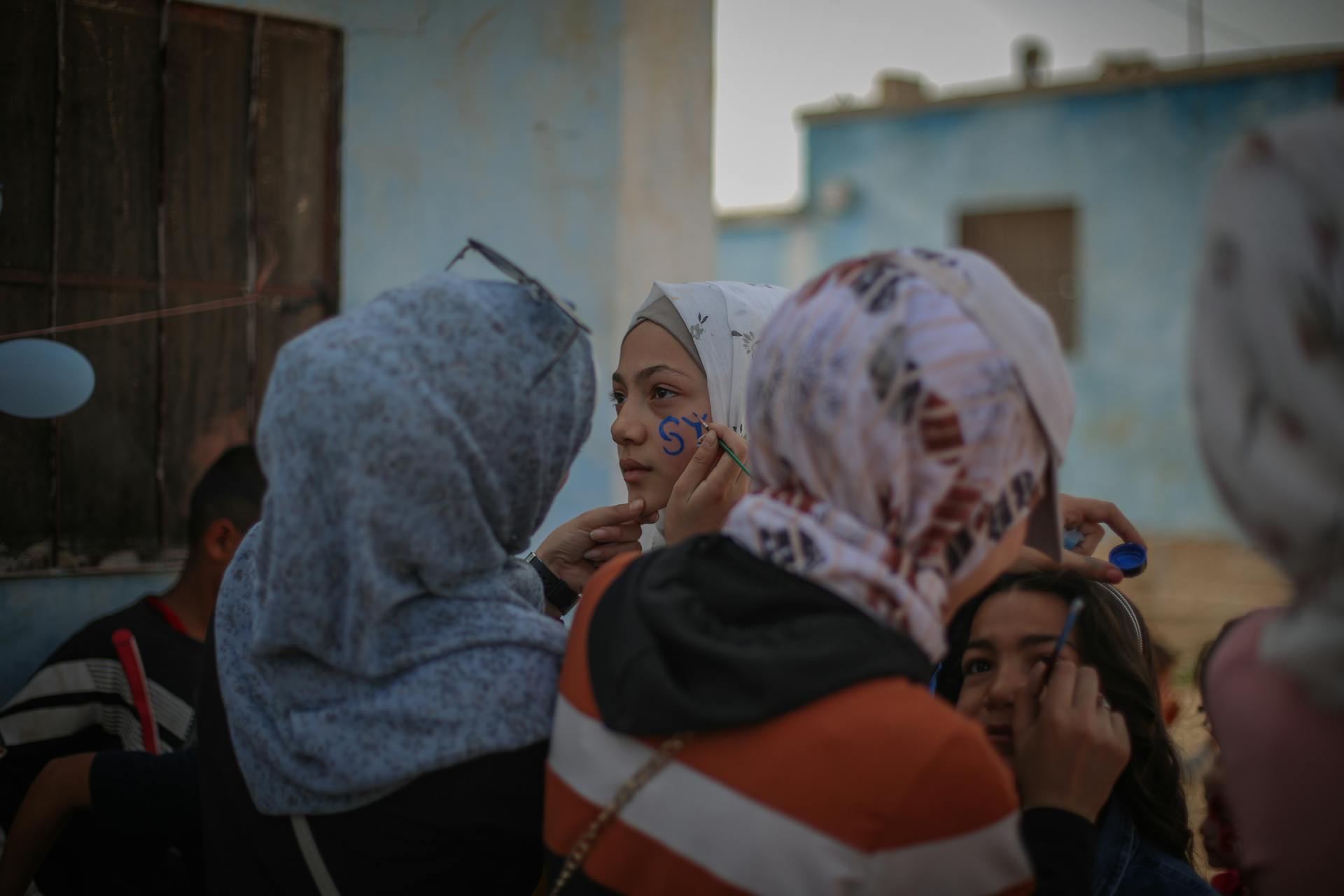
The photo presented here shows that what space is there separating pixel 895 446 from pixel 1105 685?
109cm

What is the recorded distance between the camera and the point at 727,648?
1.10 meters

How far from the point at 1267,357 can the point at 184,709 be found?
8.19ft

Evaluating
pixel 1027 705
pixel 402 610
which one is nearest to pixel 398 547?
pixel 402 610

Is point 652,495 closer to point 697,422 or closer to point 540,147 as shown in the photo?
point 697,422

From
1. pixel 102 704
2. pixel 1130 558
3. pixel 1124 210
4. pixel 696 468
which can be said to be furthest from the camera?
pixel 1124 210

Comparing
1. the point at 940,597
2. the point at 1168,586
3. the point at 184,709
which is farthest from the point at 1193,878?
the point at 1168,586

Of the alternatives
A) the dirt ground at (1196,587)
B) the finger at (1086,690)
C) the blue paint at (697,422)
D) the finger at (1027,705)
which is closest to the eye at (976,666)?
the finger at (1027,705)

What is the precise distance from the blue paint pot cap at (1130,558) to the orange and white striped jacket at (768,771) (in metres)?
0.95

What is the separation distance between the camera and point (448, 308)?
4.43ft

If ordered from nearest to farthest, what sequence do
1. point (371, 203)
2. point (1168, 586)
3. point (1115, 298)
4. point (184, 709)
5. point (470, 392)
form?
1. point (470, 392)
2. point (184, 709)
3. point (371, 203)
4. point (1168, 586)
5. point (1115, 298)

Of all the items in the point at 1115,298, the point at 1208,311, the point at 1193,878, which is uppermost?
the point at 1115,298

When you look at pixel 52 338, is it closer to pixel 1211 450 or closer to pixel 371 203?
pixel 371 203

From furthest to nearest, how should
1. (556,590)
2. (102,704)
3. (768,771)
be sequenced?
(102,704) < (556,590) < (768,771)

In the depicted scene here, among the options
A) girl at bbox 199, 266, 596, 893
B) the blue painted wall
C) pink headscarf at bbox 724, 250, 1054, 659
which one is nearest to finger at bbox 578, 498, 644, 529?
girl at bbox 199, 266, 596, 893
